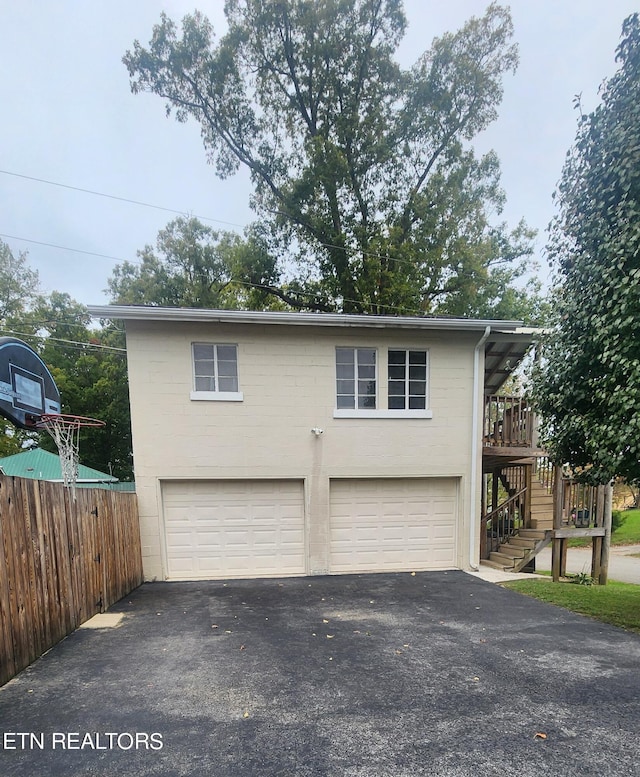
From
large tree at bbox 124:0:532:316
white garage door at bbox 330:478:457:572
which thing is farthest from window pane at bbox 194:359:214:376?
large tree at bbox 124:0:532:316

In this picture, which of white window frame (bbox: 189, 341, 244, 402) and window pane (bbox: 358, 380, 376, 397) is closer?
white window frame (bbox: 189, 341, 244, 402)

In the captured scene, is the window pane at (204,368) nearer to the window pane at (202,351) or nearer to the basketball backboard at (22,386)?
the window pane at (202,351)

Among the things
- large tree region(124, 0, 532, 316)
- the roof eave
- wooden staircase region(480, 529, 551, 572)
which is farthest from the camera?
large tree region(124, 0, 532, 316)

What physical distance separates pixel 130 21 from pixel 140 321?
42.9 feet

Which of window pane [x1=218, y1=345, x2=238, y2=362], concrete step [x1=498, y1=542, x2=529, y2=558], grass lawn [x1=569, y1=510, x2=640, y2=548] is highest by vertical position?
window pane [x1=218, y1=345, x2=238, y2=362]

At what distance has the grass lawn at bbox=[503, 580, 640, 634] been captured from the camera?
5.37 meters

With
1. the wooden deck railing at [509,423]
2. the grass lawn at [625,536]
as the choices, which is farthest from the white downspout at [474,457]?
the grass lawn at [625,536]

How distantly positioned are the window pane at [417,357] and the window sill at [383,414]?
98cm

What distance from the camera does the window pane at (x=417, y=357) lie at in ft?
25.9

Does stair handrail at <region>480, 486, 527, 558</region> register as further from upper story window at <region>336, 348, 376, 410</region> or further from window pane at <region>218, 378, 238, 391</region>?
window pane at <region>218, 378, 238, 391</region>

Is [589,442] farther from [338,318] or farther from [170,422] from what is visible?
[170,422]

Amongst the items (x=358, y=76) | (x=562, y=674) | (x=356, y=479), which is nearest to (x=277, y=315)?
(x=356, y=479)

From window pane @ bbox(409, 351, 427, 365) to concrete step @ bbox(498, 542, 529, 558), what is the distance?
15.7ft

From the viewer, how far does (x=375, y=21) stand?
1366cm
